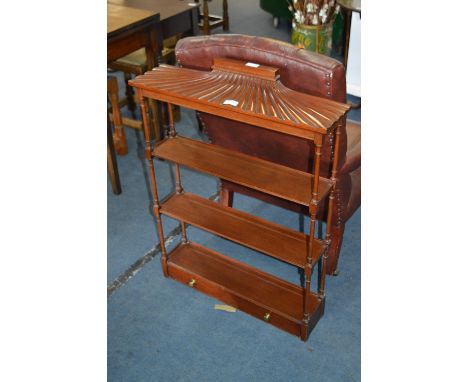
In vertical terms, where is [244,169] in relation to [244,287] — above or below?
above

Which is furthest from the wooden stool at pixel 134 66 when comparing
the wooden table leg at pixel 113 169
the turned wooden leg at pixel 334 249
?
the turned wooden leg at pixel 334 249

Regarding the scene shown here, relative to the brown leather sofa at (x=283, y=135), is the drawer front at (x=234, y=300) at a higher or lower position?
lower

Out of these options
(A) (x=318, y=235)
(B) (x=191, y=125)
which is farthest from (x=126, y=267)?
(B) (x=191, y=125)

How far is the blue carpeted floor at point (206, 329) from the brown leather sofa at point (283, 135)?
281 mm

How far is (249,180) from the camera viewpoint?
72.1 inches

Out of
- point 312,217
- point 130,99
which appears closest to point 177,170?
point 312,217

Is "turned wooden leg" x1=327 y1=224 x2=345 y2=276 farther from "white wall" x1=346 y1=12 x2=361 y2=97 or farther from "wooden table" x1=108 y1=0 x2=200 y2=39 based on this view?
"white wall" x1=346 y1=12 x2=361 y2=97

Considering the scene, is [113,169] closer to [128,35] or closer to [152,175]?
[128,35]

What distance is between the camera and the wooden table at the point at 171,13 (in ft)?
10.4

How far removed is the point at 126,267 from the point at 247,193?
0.70 metres

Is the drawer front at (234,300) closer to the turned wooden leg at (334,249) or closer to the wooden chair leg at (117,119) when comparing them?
the turned wooden leg at (334,249)

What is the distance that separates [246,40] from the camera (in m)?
1.71

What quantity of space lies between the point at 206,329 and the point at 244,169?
0.72 metres

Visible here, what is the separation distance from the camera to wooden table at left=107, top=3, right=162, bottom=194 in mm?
2613
